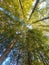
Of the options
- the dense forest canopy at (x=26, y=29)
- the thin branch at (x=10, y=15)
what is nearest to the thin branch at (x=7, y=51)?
the dense forest canopy at (x=26, y=29)

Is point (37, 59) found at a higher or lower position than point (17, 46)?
lower

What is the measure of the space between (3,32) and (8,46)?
33 cm

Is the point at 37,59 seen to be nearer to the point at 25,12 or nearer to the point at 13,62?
the point at 13,62

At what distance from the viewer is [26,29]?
350 centimetres

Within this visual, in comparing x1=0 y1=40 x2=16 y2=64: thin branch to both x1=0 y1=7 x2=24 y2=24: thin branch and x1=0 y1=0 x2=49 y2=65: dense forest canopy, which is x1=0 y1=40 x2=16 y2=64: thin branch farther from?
x1=0 y1=7 x2=24 y2=24: thin branch

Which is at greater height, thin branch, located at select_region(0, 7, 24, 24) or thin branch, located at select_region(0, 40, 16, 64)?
thin branch, located at select_region(0, 7, 24, 24)

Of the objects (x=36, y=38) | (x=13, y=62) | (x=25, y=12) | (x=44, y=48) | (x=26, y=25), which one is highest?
(x=25, y=12)

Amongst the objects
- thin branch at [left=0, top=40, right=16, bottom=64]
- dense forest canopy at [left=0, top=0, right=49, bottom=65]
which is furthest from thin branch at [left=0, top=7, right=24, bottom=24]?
thin branch at [left=0, top=40, right=16, bottom=64]

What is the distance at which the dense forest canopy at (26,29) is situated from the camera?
137 inches

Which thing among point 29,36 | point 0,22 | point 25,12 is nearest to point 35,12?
point 25,12

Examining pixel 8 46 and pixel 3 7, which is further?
pixel 8 46

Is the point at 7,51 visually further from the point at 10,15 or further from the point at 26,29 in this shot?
the point at 10,15

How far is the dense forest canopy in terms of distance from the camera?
348 cm

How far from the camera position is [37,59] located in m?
3.63
